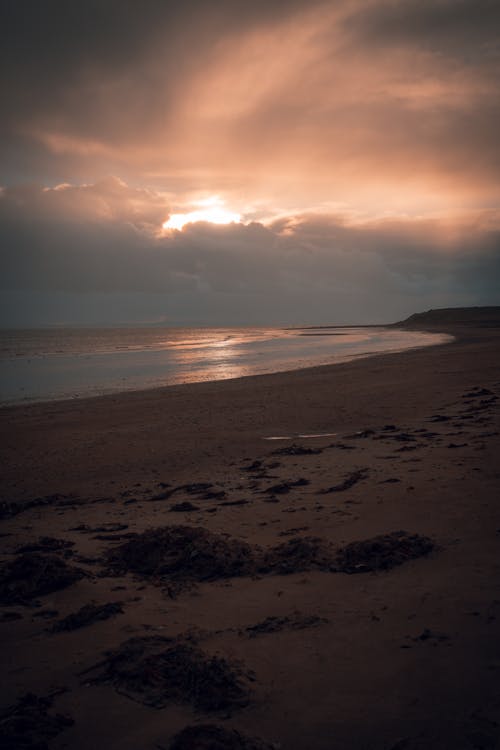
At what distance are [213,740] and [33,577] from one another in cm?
277

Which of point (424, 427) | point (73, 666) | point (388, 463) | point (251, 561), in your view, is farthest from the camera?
point (424, 427)

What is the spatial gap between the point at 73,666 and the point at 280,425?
935 centimetres

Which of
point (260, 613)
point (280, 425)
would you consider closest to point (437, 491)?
point (260, 613)

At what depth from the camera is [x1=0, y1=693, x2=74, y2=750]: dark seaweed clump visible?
2.68 m

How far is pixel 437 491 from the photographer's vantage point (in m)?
6.43

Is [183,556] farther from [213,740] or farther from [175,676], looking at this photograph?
[213,740]

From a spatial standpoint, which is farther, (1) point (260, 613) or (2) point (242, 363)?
(2) point (242, 363)

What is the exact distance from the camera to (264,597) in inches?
166

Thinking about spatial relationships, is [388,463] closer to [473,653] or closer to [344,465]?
[344,465]

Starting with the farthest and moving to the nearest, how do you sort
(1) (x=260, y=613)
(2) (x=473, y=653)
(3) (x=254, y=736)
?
(1) (x=260, y=613) → (2) (x=473, y=653) → (3) (x=254, y=736)

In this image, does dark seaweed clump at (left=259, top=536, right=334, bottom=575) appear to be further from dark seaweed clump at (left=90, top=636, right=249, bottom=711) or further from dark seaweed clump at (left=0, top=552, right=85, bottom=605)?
dark seaweed clump at (left=0, top=552, right=85, bottom=605)

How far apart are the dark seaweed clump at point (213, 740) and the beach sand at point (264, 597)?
0.02m

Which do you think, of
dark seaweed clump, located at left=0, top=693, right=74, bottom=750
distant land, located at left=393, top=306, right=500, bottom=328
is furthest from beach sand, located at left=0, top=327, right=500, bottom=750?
distant land, located at left=393, top=306, right=500, bottom=328

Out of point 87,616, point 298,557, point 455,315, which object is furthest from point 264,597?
point 455,315
